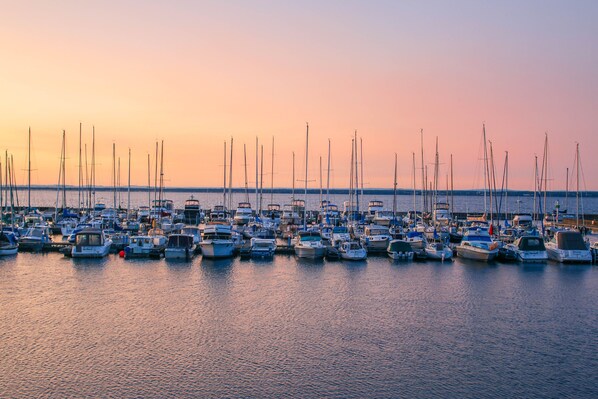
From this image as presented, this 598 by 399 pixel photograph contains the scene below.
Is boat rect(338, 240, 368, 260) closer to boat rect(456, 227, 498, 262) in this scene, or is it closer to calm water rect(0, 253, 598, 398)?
calm water rect(0, 253, 598, 398)

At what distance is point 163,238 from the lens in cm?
5719

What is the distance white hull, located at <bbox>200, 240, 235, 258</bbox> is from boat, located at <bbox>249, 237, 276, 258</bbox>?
2.18 metres

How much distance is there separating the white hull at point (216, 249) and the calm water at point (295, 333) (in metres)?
5.21

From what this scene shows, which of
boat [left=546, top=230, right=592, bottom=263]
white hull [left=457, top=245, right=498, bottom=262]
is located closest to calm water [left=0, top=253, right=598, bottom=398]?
boat [left=546, top=230, right=592, bottom=263]

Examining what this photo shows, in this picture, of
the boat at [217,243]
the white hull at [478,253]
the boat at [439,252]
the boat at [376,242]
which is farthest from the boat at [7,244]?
the white hull at [478,253]

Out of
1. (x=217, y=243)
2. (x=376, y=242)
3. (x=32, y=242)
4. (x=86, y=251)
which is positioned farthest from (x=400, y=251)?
(x=32, y=242)

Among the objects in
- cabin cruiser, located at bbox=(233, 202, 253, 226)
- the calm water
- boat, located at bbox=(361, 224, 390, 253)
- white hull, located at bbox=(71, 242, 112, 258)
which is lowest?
the calm water

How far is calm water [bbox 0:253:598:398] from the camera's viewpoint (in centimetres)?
2216

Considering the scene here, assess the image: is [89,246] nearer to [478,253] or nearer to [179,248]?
[179,248]

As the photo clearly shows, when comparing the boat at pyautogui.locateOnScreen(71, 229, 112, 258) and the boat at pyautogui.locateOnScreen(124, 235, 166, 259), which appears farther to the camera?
the boat at pyautogui.locateOnScreen(124, 235, 166, 259)

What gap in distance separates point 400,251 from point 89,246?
2574cm

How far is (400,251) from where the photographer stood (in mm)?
52500

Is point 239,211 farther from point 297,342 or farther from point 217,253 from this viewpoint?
point 297,342

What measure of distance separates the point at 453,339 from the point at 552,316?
25.6ft
